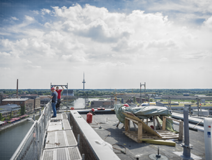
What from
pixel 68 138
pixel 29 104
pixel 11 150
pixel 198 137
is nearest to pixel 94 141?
pixel 68 138

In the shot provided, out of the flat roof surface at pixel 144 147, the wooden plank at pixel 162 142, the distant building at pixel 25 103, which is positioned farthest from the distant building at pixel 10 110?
the wooden plank at pixel 162 142

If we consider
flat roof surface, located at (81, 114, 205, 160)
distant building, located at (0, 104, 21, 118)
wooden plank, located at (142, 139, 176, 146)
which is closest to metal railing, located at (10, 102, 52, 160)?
flat roof surface, located at (81, 114, 205, 160)

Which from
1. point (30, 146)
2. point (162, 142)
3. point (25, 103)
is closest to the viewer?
point (30, 146)

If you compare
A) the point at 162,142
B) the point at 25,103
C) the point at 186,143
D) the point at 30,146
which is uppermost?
the point at 30,146

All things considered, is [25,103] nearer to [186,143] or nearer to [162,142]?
[162,142]

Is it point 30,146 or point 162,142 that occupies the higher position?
point 30,146

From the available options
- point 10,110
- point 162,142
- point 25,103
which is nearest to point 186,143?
A: point 162,142

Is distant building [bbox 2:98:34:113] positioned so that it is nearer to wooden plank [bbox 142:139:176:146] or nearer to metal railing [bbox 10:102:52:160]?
wooden plank [bbox 142:139:176:146]

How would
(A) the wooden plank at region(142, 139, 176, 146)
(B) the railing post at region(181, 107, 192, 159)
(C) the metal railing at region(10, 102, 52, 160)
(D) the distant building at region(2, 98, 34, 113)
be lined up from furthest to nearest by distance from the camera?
(D) the distant building at region(2, 98, 34, 113), (A) the wooden plank at region(142, 139, 176, 146), (B) the railing post at region(181, 107, 192, 159), (C) the metal railing at region(10, 102, 52, 160)

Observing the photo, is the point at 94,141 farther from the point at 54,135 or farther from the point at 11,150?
the point at 11,150

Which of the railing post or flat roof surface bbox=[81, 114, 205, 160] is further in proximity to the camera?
flat roof surface bbox=[81, 114, 205, 160]

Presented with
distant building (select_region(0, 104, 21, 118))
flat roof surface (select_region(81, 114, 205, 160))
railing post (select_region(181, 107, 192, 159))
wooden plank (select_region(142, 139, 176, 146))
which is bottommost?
distant building (select_region(0, 104, 21, 118))
